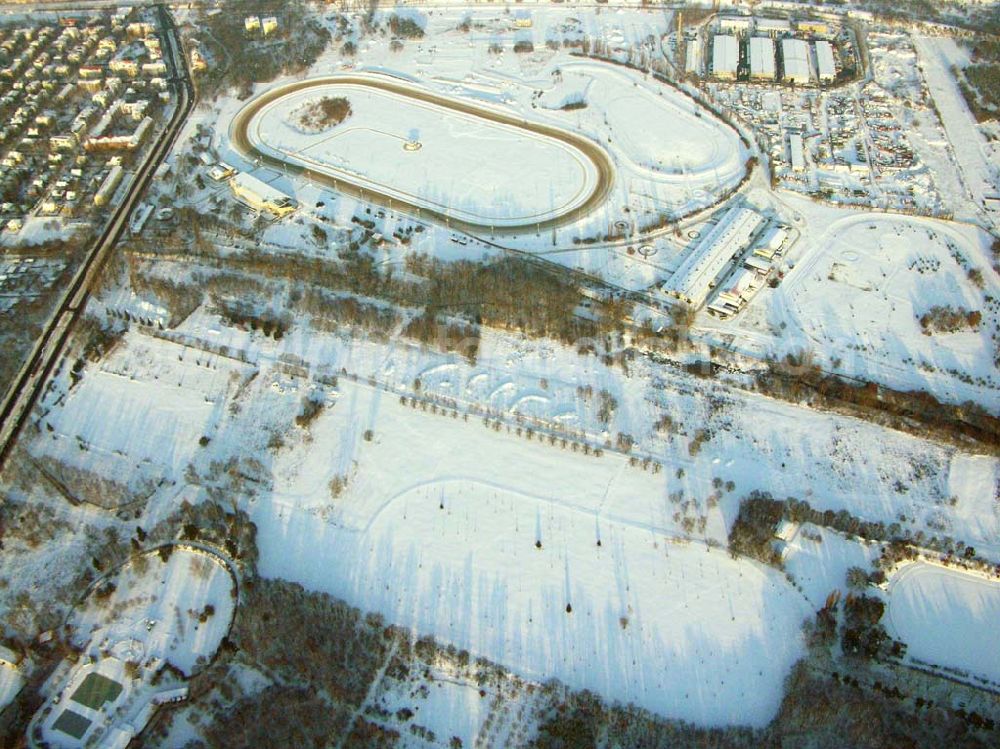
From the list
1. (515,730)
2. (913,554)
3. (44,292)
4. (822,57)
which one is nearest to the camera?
(515,730)

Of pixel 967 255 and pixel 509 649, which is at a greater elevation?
pixel 967 255

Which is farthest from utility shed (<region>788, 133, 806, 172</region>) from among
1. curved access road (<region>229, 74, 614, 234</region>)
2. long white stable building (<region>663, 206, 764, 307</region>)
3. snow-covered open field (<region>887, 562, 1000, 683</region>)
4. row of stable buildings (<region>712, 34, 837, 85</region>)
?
snow-covered open field (<region>887, 562, 1000, 683</region>)

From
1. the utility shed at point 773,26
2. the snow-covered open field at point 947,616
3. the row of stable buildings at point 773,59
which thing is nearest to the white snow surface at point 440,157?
the row of stable buildings at point 773,59

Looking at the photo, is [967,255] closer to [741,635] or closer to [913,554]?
[913,554]

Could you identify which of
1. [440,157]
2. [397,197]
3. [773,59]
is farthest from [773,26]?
[397,197]

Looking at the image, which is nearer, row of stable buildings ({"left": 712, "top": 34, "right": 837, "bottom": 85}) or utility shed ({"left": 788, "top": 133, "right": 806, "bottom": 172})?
utility shed ({"left": 788, "top": 133, "right": 806, "bottom": 172})

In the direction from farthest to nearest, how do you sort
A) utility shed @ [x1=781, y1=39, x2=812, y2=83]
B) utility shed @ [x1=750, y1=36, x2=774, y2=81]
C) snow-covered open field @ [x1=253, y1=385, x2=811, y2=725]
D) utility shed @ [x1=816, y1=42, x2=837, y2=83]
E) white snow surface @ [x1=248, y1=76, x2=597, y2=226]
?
utility shed @ [x1=750, y1=36, x2=774, y2=81] → utility shed @ [x1=816, y1=42, x2=837, y2=83] → utility shed @ [x1=781, y1=39, x2=812, y2=83] → white snow surface @ [x1=248, y1=76, x2=597, y2=226] → snow-covered open field @ [x1=253, y1=385, x2=811, y2=725]

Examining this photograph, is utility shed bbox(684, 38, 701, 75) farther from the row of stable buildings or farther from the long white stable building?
the long white stable building

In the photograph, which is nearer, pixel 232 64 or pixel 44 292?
pixel 44 292

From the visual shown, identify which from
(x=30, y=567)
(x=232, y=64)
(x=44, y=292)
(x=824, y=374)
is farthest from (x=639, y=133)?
→ (x=30, y=567)
